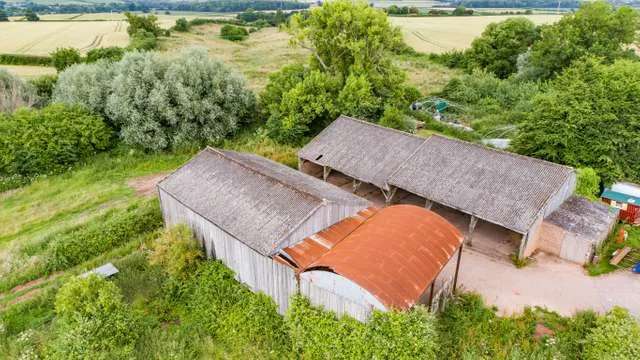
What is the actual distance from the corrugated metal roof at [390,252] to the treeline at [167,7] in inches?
3455

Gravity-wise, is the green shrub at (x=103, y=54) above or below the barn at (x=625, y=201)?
above

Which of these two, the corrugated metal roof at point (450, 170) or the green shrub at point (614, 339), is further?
the corrugated metal roof at point (450, 170)

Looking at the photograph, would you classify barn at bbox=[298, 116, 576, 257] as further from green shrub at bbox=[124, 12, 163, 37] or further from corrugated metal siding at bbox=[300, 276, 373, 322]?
green shrub at bbox=[124, 12, 163, 37]

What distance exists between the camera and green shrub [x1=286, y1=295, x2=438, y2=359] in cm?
1102

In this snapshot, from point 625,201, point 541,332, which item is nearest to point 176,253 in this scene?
point 541,332

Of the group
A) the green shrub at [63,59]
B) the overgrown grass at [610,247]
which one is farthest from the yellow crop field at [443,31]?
the green shrub at [63,59]

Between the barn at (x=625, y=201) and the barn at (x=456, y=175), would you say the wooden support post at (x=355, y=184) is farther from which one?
the barn at (x=625, y=201)

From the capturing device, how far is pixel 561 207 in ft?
61.1

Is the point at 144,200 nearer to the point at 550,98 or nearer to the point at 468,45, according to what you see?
the point at 550,98

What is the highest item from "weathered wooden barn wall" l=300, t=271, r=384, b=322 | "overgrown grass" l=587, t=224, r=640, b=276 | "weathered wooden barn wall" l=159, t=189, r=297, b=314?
"weathered wooden barn wall" l=300, t=271, r=384, b=322

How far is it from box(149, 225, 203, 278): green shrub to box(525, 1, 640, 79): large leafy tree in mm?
33003

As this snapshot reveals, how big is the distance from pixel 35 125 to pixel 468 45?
5322cm

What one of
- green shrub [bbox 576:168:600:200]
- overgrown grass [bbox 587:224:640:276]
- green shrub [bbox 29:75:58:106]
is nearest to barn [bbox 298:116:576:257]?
green shrub [bbox 576:168:600:200]

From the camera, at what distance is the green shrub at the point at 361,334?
11023mm
